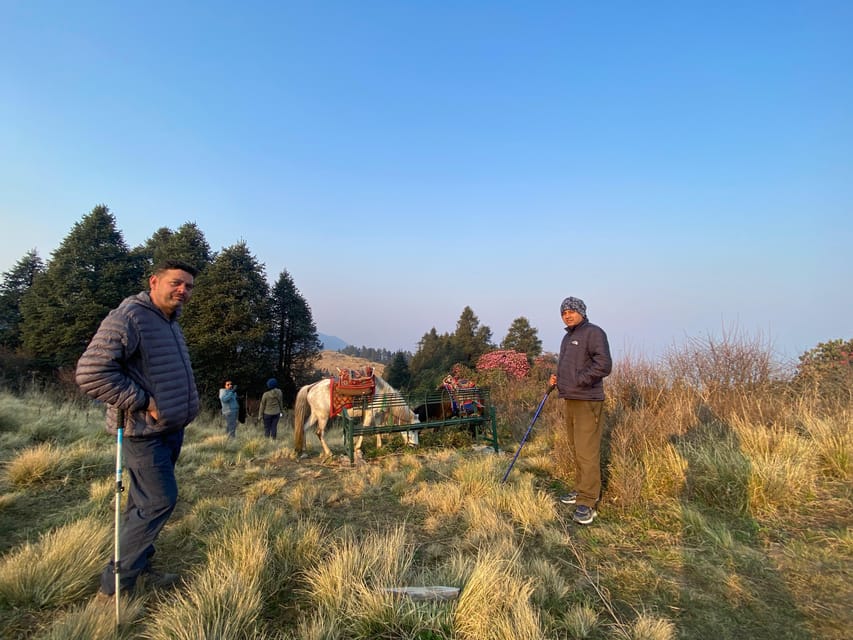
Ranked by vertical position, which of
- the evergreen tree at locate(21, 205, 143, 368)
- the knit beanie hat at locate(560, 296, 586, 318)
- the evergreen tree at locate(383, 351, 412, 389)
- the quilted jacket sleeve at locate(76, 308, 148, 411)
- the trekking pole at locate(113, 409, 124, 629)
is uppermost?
the evergreen tree at locate(21, 205, 143, 368)

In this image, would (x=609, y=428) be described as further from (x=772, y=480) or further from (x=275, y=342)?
(x=275, y=342)

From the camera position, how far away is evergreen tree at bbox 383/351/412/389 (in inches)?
1142

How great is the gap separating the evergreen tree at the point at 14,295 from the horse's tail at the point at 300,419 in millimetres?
22848

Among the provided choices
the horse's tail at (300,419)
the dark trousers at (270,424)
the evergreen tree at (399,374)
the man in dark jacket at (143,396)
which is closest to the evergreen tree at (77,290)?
the dark trousers at (270,424)

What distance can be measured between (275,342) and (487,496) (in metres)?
19.2

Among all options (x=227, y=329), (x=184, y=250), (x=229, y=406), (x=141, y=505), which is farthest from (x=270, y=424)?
(x=184, y=250)

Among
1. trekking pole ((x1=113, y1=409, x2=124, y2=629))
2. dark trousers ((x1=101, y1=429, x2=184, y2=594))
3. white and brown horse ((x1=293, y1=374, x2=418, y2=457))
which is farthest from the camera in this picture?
white and brown horse ((x1=293, y1=374, x2=418, y2=457))

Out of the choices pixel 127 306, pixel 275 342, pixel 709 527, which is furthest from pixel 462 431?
pixel 275 342

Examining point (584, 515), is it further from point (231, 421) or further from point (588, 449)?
point (231, 421)

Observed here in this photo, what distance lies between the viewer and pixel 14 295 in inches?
941

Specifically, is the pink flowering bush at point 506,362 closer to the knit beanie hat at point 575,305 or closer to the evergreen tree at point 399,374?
the evergreen tree at point 399,374

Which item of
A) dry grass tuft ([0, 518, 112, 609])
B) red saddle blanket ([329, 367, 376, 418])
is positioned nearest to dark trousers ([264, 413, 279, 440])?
red saddle blanket ([329, 367, 376, 418])

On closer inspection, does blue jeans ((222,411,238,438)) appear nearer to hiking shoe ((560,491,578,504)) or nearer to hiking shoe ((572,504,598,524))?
hiking shoe ((560,491,578,504))

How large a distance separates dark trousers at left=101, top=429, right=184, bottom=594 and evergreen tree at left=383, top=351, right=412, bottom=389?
25.5 m
